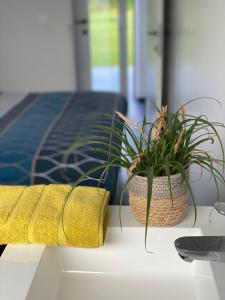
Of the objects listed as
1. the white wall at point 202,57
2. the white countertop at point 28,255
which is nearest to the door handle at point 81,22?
the white wall at point 202,57

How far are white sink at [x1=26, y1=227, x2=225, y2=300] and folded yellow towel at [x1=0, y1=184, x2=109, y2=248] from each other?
48 millimetres

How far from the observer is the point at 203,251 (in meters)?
0.73

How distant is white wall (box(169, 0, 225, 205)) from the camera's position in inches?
43.9

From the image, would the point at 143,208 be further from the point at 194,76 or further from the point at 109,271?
the point at 194,76

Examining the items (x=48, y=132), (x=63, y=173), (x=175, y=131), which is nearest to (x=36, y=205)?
(x=175, y=131)

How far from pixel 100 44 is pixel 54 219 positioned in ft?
11.6

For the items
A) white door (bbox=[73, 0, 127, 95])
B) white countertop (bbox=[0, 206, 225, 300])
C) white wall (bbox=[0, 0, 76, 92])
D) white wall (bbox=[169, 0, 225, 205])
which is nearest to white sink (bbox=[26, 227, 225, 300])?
white countertop (bbox=[0, 206, 225, 300])

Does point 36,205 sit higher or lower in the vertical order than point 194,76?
lower

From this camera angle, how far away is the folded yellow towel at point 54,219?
825 millimetres

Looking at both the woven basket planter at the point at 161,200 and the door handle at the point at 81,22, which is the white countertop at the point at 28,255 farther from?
the door handle at the point at 81,22

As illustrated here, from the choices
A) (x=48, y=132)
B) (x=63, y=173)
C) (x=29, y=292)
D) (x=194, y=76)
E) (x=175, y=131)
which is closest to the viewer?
(x=29, y=292)

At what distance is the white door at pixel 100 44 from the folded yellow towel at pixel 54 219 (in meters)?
3.33

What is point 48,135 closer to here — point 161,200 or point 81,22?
point 161,200

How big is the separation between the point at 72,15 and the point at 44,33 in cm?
34
